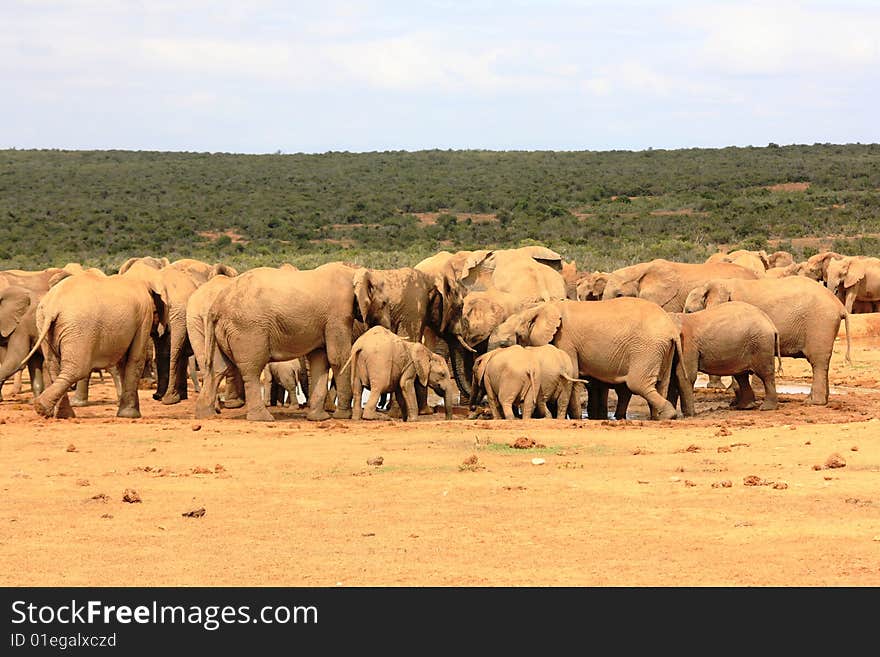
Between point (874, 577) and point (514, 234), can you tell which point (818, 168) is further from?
point (874, 577)

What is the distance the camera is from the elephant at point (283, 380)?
63.7ft

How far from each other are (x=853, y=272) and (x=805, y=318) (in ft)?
47.4

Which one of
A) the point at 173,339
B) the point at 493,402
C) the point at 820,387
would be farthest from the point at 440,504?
the point at 820,387

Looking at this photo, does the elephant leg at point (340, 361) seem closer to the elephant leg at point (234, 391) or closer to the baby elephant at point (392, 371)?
the baby elephant at point (392, 371)

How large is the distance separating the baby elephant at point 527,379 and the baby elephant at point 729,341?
6.80ft

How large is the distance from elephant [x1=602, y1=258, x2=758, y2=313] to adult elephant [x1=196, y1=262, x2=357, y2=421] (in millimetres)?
7515

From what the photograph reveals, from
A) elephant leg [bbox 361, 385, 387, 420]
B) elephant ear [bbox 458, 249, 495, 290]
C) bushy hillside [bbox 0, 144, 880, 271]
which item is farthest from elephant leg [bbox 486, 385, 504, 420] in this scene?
bushy hillside [bbox 0, 144, 880, 271]

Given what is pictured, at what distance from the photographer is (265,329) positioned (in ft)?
53.1

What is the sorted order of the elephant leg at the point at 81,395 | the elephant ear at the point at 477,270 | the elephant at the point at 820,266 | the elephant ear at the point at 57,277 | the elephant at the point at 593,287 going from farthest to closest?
the elephant at the point at 820,266 → the elephant at the point at 593,287 → the elephant ear at the point at 57,277 → the elephant ear at the point at 477,270 → the elephant leg at the point at 81,395

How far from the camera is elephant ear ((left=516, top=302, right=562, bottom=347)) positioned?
16.4 m

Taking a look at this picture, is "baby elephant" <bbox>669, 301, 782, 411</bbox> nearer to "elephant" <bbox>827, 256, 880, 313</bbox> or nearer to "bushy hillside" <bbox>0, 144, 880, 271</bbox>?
"elephant" <bbox>827, 256, 880, 313</bbox>

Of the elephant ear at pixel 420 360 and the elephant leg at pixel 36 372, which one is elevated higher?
the elephant ear at pixel 420 360

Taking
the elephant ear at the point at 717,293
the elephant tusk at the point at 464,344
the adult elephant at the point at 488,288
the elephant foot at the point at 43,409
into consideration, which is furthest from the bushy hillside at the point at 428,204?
the elephant foot at the point at 43,409

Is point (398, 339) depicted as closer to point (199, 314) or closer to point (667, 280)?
point (199, 314)
